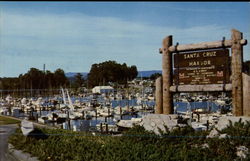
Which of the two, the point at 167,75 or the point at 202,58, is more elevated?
the point at 202,58

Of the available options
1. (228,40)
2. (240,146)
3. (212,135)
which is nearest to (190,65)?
(228,40)

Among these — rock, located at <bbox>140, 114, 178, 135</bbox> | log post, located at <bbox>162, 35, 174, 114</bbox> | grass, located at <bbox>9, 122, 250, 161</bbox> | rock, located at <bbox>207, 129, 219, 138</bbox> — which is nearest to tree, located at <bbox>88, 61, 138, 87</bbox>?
log post, located at <bbox>162, 35, 174, 114</bbox>

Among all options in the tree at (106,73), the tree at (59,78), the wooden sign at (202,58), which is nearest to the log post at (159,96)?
the wooden sign at (202,58)

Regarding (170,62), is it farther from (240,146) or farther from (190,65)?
(240,146)

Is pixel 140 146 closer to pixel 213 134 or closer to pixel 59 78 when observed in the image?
pixel 213 134

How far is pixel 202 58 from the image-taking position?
13.5 m

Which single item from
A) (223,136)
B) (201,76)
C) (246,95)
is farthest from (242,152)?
(201,76)

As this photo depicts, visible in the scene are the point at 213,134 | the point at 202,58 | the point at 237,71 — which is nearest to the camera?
the point at 213,134

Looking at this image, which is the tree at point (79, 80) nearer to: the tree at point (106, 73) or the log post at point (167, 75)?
the tree at point (106, 73)

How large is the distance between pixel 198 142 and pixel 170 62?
169 inches

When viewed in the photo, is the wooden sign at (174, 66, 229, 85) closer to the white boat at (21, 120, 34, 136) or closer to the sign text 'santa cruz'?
the sign text 'santa cruz'

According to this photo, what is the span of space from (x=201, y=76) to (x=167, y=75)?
61.5 inches

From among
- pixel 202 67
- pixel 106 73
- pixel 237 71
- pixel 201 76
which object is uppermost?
pixel 106 73

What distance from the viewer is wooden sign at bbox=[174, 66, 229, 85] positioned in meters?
13.0
